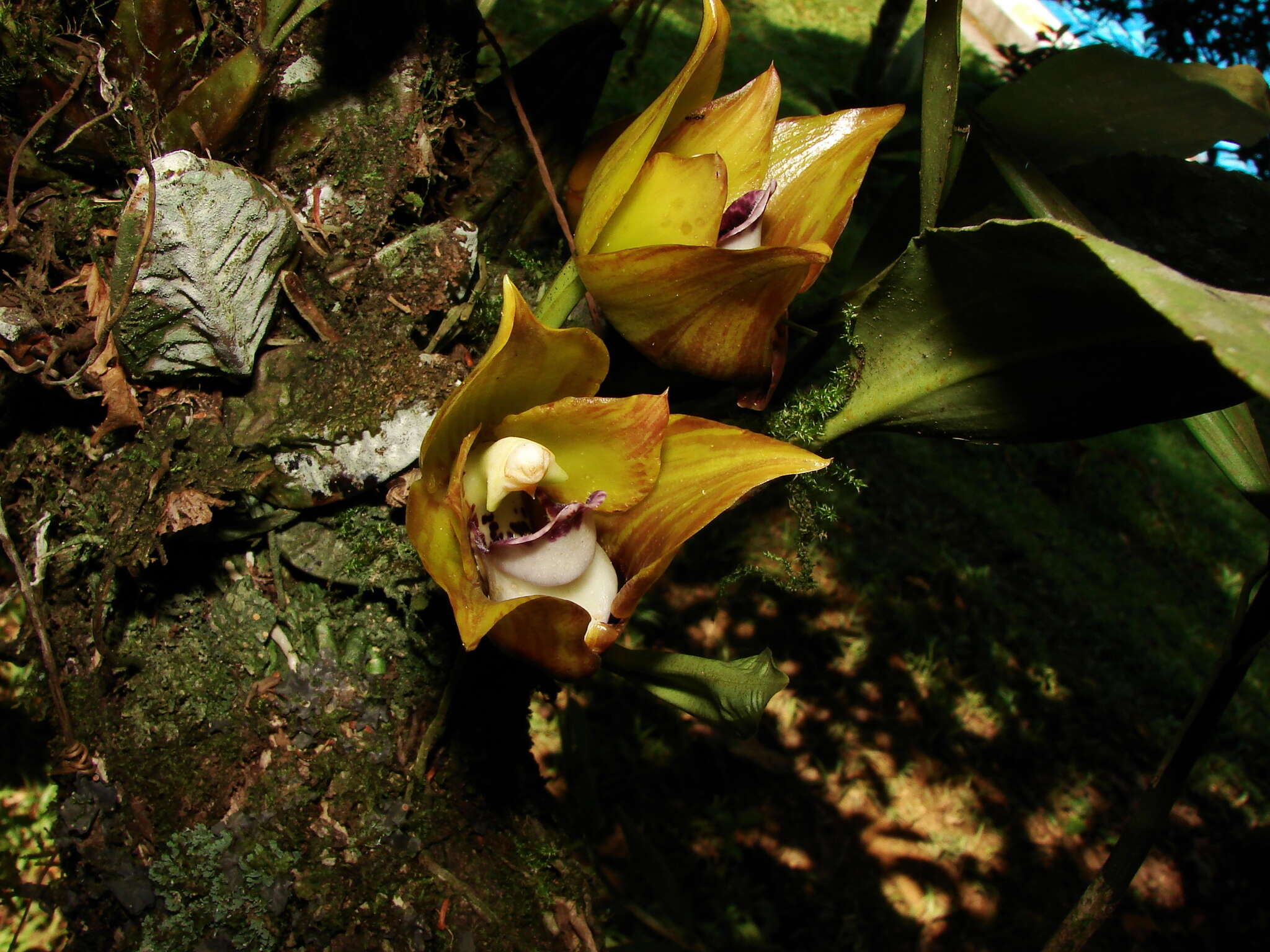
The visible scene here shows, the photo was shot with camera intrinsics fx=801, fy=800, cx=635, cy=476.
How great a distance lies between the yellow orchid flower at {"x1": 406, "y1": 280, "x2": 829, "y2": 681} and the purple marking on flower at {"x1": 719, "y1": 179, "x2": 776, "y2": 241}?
0.19m

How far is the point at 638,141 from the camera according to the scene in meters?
0.69

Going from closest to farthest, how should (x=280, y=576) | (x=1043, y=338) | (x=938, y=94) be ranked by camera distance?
(x=1043, y=338) → (x=938, y=94) → (x=280, y=576)

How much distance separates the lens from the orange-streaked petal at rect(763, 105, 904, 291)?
79 centimetres

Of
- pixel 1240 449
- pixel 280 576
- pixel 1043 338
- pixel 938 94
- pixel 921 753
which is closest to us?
pixel 1043 338

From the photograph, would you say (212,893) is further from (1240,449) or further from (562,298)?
(1240,449)

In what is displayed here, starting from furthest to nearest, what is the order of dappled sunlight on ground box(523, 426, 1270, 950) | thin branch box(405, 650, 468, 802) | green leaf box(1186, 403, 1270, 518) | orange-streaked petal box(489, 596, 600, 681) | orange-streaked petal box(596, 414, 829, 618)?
dappled sunlight on ground box(523, 426, 1270, 950) → thin branch box(405, 650, 468, 802) → green leaf box(1186, 403, 1270, 518) → orange-streaked petal box(596, 414, 829, 618) → orange-streaked petal box(489, 596, 600, 681)

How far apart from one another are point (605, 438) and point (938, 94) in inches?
17.5

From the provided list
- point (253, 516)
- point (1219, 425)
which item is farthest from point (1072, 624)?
point (253, 516)

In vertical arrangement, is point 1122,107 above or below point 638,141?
above

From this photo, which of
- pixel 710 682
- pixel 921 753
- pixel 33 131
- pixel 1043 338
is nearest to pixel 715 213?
pixel 1043 338

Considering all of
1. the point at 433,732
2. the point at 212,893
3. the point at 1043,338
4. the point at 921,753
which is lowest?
the point at 921,753

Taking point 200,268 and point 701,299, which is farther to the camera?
point 200,268

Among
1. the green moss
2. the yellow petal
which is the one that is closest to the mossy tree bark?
the green moss

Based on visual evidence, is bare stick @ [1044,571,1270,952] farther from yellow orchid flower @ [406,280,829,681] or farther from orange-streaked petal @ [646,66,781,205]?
orange-streaked petal @ [646,66,781,205]
